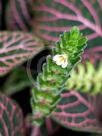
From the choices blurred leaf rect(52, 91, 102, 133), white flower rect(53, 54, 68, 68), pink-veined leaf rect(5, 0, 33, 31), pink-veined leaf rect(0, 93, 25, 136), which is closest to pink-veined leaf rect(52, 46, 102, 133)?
blurred leaf rect(52, 91, 102, 133)

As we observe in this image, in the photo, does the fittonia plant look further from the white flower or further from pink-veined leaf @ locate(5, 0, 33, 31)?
pink-veined leaf @ locate(5, 0, 33, 31)

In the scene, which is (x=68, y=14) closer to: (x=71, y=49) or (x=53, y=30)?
(x=53, y=30)

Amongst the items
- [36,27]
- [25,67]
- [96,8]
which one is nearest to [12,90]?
[25,67]

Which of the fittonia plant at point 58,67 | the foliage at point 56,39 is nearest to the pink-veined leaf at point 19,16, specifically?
the foliage at point 56,39

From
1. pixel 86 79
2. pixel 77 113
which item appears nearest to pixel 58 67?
pixel 86 79

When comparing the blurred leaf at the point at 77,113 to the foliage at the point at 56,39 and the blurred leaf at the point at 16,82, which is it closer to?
the foliage at the point at 56,39

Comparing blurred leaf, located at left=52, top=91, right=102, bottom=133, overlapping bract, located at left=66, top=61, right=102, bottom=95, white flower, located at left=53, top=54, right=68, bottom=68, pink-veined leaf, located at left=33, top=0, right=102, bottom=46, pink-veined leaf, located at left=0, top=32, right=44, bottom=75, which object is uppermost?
pink-veined leaf, located at left=33, top=0, right=102, bottom=46
